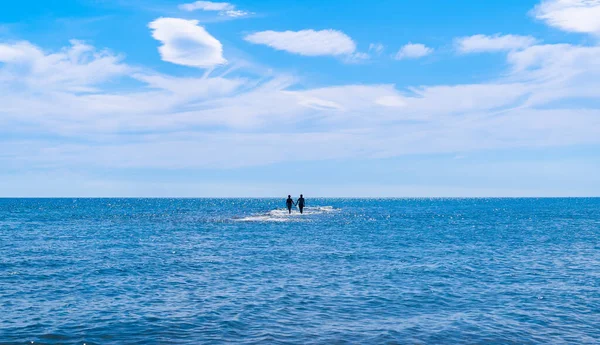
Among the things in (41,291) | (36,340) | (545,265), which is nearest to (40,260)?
(41,291)

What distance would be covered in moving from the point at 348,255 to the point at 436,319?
1750 centimetres

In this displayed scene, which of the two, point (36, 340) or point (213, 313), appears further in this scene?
point (213, 313)

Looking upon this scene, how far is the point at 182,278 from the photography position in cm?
2550

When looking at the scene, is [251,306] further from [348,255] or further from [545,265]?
[545,265]

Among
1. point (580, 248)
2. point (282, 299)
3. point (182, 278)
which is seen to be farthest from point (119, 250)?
point (580, 248)

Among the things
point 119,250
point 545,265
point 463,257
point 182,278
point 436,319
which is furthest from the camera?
point 119,250

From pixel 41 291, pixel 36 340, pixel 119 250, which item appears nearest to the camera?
pixel 36 340

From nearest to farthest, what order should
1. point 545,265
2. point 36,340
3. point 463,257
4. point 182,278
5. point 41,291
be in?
point 36,340
point 41,291
point 182,278
point 545,265
point 463,257

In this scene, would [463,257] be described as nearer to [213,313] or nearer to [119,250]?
[213,313]

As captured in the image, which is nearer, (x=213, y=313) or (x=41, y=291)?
(x=213, y=313)

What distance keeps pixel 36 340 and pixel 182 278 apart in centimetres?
1069

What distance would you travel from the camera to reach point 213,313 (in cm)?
1802

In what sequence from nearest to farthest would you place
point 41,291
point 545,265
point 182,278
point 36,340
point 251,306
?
point 36,340, point 251,306, point 41,291, point 182,278, point 545,265

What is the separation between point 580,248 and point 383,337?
1239 inches
